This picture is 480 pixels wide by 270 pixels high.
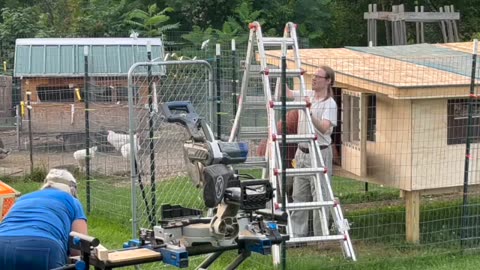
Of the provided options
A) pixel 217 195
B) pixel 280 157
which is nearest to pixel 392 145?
pixel 280 157

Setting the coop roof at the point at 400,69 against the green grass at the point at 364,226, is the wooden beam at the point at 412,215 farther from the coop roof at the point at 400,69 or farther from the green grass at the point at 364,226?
the coop roof at the point at 400,69

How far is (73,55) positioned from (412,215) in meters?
10.2

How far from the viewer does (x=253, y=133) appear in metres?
9.05

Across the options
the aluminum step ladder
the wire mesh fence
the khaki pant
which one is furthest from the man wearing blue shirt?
the khaki pant

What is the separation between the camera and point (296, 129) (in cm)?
896

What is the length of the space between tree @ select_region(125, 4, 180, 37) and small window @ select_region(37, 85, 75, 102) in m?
5.93

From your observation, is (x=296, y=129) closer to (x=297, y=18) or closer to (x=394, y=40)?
(x=394, y=40)

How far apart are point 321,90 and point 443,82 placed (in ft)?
4.56

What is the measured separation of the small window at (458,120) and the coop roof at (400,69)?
205mm

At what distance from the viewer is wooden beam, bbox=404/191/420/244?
8922mm

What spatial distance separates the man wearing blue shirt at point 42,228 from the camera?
5.02 meters

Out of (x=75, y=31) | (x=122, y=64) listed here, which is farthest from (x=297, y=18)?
(x=122, y=64)

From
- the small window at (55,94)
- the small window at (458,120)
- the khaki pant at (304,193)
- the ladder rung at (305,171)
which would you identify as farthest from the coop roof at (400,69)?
the small window at (55,94)

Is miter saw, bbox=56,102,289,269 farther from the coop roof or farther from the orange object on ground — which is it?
the coop roof
